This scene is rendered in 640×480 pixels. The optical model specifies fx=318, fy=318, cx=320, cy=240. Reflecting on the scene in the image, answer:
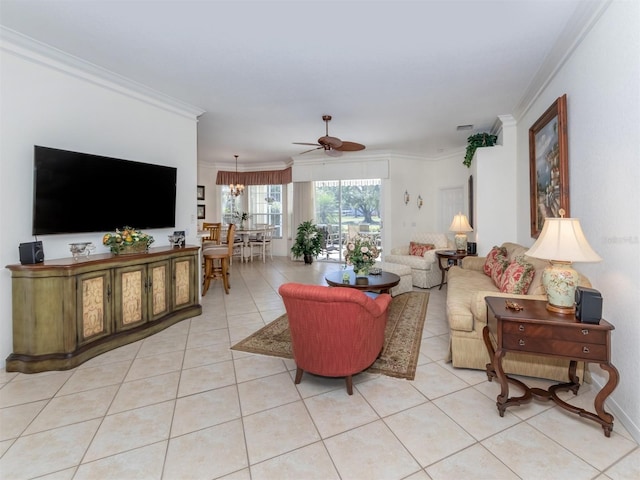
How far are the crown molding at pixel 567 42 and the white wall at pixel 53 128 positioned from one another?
14.1ft

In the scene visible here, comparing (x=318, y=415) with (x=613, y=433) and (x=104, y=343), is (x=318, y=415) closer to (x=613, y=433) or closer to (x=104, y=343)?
(x=613, y=433)

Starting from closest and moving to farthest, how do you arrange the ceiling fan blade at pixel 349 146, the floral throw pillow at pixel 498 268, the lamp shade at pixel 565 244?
the lamp shade at pixel 565 244 → the floral throw pillow at pixel 498 268 → the ceiling fan blade at pixel 349 146

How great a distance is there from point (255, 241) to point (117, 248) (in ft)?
18.7

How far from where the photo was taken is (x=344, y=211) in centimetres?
866

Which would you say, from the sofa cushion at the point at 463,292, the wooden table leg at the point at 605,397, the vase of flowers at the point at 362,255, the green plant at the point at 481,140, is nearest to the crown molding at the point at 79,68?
the vase of flowers at the point at 362,255

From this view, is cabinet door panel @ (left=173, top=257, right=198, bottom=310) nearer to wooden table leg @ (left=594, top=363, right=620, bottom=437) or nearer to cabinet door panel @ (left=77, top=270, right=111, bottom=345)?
cabinet door panel @ (left=77, top=270, right=111, bottom=345)

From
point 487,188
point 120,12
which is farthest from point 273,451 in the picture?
point 487,188

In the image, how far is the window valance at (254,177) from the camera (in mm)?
9055

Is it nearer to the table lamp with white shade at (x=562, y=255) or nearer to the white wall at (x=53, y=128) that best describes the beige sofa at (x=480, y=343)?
the table lamp with white shade at (x=562, y=255)

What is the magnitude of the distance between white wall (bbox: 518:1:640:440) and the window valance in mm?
7100

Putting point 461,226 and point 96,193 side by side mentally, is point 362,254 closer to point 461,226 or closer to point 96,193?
point 461,226

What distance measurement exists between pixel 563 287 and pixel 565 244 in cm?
29

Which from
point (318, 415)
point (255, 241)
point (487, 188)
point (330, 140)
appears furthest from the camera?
point (255, 241)

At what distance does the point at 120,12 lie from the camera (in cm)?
243
